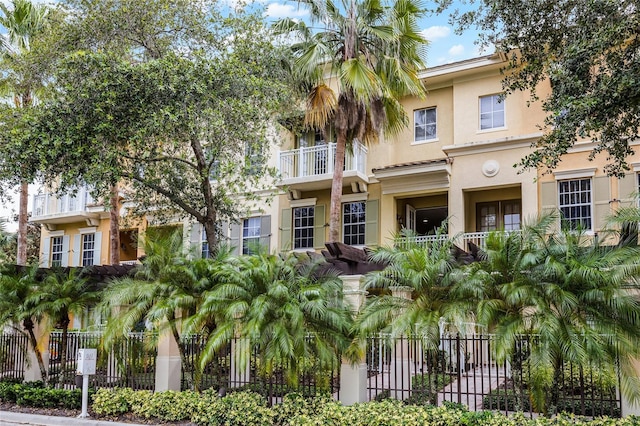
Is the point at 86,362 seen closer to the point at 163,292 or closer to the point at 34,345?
the point at 163,292

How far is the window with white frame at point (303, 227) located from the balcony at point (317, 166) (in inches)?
42.0

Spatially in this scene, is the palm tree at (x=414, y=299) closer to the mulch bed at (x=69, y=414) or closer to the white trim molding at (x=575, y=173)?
the mulch bed at (x=69, y=414)

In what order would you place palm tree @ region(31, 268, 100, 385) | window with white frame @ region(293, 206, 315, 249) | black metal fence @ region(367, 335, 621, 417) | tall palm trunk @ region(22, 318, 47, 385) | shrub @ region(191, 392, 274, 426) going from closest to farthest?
black metal fence @ region(367, 335, 621, 417) → shrub @ region(191, 392, 274, 426) → palm tree @ region(31, 268, 100, 385) → tall palm trunk @ region(22, 318, 47, 385) → window with white frame @ region(293, 206, 315, 249)

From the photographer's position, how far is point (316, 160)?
24.6m

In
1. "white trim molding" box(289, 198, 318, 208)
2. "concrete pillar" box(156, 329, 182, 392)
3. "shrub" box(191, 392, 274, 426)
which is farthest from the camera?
"white trim molding" box(289, 198, 318, 208)

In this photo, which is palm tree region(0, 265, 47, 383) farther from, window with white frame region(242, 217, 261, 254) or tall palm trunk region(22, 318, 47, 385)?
window with white frame region(242, 217, 261, 254)

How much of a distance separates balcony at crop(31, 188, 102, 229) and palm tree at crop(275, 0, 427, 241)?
14565mm

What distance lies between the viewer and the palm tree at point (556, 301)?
10.4 metres

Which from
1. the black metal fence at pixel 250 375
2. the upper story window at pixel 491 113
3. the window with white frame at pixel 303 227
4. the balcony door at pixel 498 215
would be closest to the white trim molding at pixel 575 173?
the upper story window at pixel 491 113

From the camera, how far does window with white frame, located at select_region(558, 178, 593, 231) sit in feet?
68.2

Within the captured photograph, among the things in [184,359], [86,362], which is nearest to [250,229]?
[184,359]

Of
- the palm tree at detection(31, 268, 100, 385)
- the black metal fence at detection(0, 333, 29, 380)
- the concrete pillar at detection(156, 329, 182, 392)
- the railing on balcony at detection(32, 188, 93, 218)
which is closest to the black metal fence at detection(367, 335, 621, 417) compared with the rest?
the concrete pillar at detection(156, 329, 182, 392)

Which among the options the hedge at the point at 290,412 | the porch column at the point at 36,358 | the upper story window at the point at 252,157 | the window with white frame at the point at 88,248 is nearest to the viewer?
the hedge at the point at 290,412

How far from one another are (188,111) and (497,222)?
1354 cm
